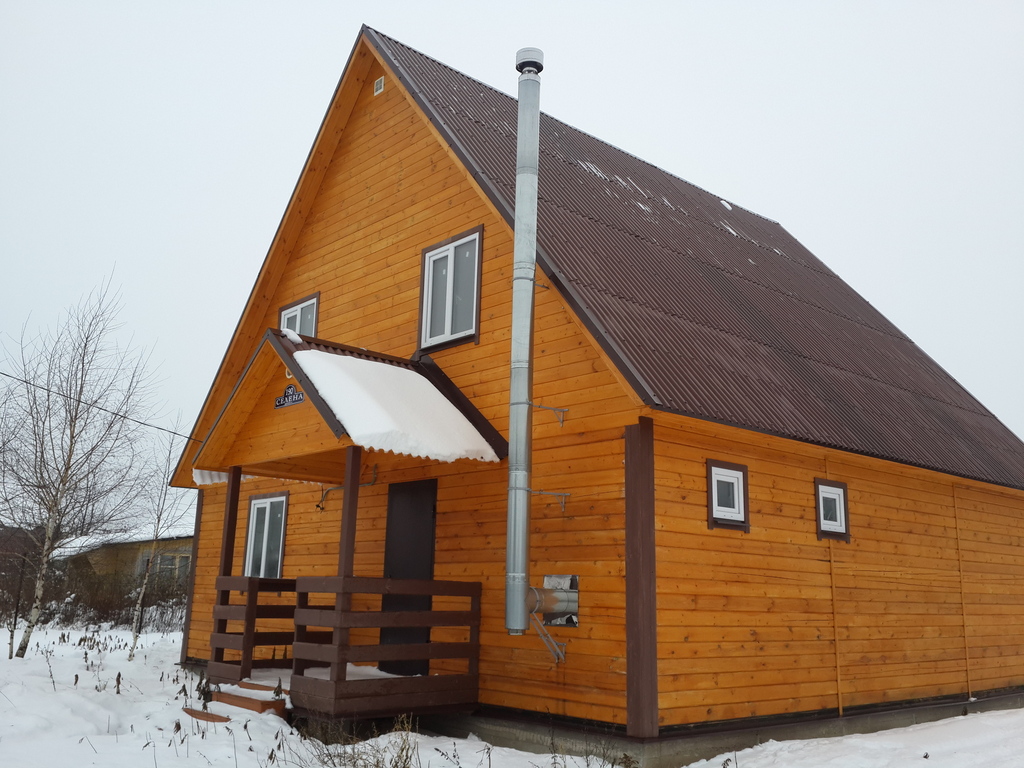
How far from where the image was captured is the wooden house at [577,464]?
31.9 feet

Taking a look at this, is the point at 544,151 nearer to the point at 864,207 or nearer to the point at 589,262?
the point at 589,262

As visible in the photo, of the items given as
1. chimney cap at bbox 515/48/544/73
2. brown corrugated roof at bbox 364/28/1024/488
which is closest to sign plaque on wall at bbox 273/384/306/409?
brown corrugated roof at bbox 364/28/1024/488

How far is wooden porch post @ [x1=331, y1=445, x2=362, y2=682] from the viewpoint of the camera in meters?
9.58

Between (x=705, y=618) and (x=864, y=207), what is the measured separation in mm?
163531

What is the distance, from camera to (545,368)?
34.8ft

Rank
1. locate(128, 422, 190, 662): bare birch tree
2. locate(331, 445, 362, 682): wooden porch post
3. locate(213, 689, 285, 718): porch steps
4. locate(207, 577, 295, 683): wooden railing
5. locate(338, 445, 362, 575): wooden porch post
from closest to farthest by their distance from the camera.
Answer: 1. locate(331, 445, 362, 682): wooden porch post
2. locate(338, 445, 362, 575): wooden porch post
3. locate(213, 689, 285, 718): porch steps
4. locate(207, 577, 295, 683): wooden railing
5. locate(128, 422, 190, 662): bare birch tree

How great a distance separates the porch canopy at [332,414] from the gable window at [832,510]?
149 inches

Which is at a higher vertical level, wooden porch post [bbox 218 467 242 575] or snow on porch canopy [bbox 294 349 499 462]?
snow on porch canopy [bbox 294 349 499 462]

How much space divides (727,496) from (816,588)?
183 cm

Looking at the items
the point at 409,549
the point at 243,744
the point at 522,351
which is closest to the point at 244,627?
the point at 243,744

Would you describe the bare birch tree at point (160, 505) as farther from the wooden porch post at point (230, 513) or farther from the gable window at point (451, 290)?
the gable window at point (451, 290)

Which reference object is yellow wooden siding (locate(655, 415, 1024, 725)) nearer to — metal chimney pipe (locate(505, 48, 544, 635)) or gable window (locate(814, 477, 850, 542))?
gable window (locate(814, 477, 850, 542))

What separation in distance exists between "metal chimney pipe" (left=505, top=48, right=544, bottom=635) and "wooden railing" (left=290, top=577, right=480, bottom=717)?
1042 mm

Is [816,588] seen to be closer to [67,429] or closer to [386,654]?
[386,654]
